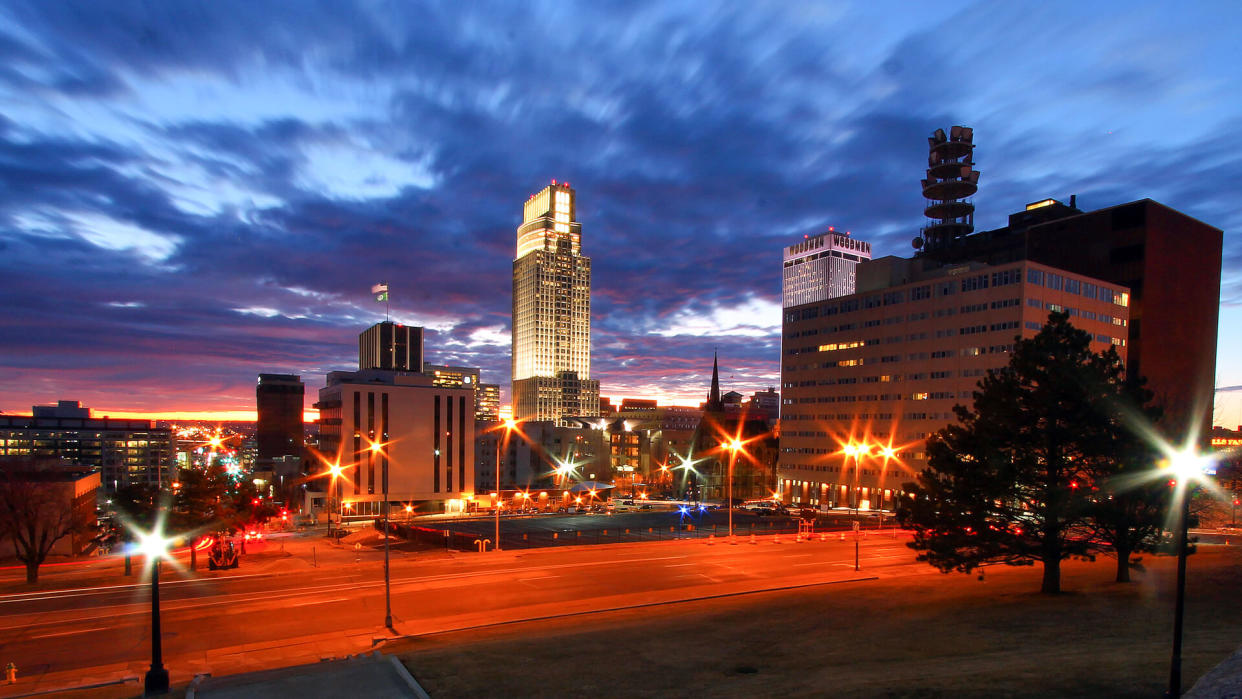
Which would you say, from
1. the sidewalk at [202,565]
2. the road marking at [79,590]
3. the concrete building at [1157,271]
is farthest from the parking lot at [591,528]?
the concrete building at [1157,271]

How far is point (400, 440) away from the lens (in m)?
89.9

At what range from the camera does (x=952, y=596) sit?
97.3ft

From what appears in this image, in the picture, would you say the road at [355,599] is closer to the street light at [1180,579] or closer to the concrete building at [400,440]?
the street light at [1180,579]

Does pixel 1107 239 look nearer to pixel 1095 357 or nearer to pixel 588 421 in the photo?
pixel 1095 357

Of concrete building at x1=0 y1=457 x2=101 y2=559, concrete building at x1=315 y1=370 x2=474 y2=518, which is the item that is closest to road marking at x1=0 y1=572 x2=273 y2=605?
concrete building at x1=0 y1=457 x2=101 y2=559

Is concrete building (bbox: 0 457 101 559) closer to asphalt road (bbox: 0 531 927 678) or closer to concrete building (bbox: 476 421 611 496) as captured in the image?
asphalt road (bbox: 0 531 927 678)

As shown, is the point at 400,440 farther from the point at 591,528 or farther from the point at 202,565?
the point at 202,565

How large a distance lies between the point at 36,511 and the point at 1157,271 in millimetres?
137481

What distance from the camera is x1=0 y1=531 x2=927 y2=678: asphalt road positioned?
2472 centimetres

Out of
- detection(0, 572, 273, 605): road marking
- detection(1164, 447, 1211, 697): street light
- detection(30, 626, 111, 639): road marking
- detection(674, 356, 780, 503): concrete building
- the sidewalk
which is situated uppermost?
detection(1164, 447, 1211, 697): street light

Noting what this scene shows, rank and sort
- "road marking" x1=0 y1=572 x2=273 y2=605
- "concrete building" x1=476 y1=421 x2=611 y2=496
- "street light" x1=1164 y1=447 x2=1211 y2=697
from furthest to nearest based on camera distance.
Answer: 1. "concrete building" x1=476 y1=421 x2=611 y2=496
2. "road marking" x1=0 y1=572 x2=273 y2=605
3. "street light" x1=1164 y1=447 x2=1211 y2=697

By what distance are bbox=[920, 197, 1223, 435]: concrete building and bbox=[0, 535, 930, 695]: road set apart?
8792cm

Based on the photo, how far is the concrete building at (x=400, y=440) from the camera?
8550 cm

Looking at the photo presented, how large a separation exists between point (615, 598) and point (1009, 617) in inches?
643
